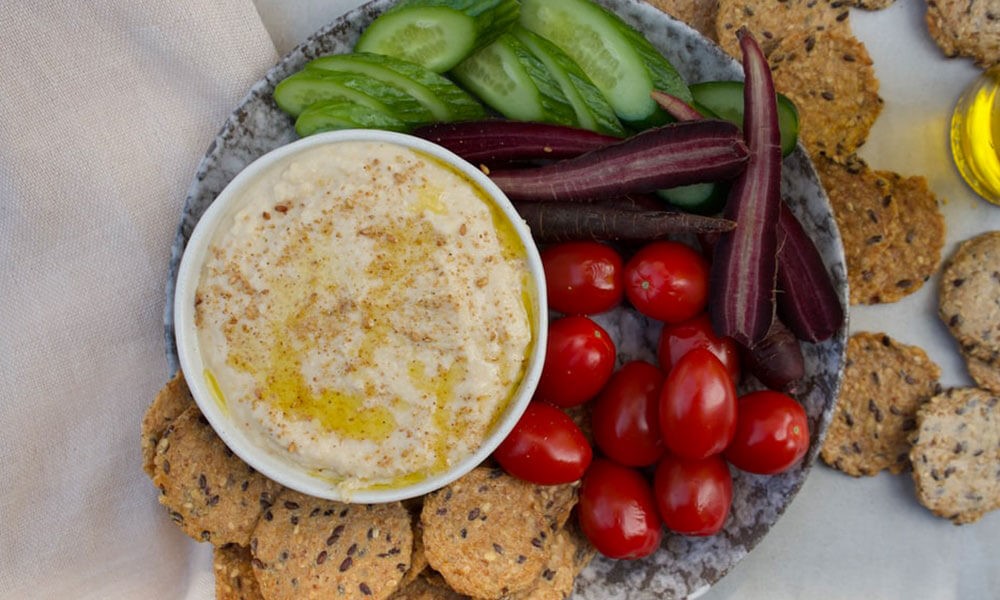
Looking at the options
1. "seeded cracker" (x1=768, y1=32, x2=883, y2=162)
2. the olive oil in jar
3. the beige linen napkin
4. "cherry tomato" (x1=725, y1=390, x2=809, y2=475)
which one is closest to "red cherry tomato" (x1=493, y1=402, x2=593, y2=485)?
"cherry tomato" (x1=725, y1=390, x2=809, y2=475)

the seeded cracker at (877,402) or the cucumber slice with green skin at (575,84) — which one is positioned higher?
the cucumber slice with green skin at (575,84)

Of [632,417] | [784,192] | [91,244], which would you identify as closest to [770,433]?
[632,417]

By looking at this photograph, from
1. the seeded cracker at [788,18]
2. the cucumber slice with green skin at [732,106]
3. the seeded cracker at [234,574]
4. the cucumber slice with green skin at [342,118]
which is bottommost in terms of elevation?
the seeded cracker at [234,574]

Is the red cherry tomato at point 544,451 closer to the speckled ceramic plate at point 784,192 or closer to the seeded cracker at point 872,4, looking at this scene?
the speckled ceramic plate at point 784,192

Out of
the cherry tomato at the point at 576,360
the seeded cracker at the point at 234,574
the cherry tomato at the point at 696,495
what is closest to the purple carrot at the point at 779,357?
the cherry tomato at the point at 696,495

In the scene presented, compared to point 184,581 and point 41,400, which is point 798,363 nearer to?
point 184,581

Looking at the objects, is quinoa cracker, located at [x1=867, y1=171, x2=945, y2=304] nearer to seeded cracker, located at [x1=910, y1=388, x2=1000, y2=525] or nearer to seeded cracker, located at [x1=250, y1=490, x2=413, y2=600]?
seeded cracker, located at [x1=910, y1=388, x2=1000, y2=525]
